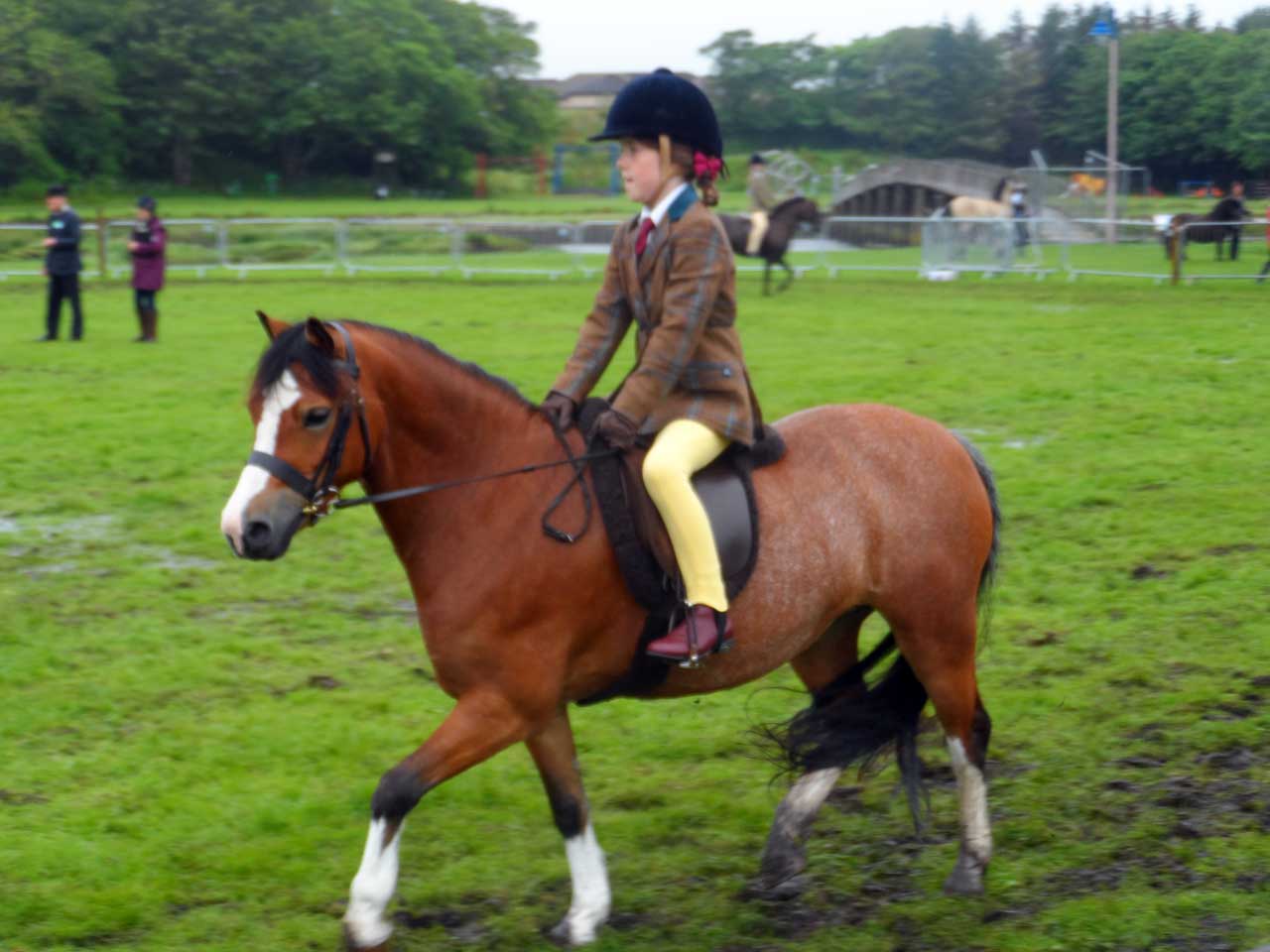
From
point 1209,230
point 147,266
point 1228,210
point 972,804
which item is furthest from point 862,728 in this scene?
point 1228,210

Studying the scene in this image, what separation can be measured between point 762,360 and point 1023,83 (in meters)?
56.0

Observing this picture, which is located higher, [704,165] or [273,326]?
[704,165]

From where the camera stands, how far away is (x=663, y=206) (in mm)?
4734

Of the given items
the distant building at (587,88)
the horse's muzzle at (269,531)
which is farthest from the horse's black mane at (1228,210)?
the distant building at (587,88)

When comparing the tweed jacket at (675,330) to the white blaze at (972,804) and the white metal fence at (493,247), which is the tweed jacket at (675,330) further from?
the white metal fence at (493,247)

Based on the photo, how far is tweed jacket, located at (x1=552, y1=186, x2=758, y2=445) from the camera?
4.68 meters

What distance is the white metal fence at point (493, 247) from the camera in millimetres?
27203

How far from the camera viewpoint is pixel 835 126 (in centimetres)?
8262

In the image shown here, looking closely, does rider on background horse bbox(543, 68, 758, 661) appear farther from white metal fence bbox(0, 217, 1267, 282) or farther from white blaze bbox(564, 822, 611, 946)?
white metal fence bbox(0, 217, 1267, 282)

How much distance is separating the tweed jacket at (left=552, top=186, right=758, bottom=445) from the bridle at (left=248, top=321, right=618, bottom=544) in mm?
325

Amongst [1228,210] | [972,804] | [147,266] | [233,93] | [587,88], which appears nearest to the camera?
[972,804]

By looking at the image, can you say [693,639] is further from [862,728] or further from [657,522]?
[862,728]

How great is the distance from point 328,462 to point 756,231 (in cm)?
2202

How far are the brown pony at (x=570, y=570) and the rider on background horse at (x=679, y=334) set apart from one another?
0.70 feet
